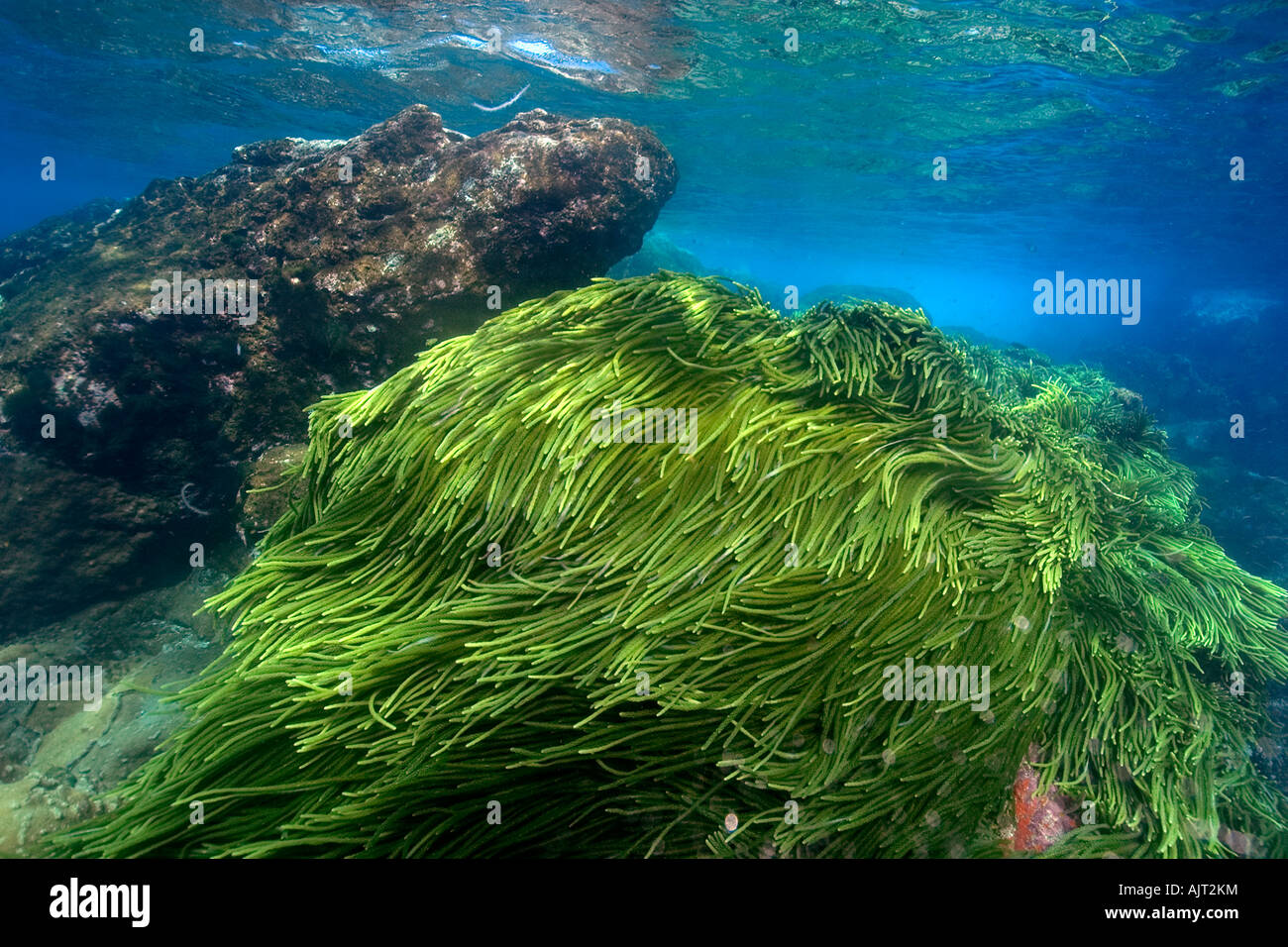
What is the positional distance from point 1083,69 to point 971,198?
1611cm

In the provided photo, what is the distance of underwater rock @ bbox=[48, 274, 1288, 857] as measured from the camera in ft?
7.19

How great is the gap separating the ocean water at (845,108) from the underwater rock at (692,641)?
1.88 metres

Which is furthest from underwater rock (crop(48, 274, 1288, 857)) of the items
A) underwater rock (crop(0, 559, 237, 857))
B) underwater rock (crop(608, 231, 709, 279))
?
underwater rock (crop(608, 231, 709, 279))

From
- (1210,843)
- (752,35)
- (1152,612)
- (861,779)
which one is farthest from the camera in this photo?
(752,35)

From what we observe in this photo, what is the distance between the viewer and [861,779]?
7.09 feet

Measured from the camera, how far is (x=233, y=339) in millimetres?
5035

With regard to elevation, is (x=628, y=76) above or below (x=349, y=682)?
above

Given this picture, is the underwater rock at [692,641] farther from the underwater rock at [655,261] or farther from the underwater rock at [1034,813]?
the underwater rock at [655,261]

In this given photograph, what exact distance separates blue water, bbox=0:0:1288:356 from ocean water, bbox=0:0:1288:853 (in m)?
0.11

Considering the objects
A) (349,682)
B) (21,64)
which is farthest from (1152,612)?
(21,64)

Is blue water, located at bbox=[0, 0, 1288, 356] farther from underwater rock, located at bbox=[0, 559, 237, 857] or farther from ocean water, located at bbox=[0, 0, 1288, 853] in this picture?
underwater rock, located at bbox=[0, 559, 237, 857]

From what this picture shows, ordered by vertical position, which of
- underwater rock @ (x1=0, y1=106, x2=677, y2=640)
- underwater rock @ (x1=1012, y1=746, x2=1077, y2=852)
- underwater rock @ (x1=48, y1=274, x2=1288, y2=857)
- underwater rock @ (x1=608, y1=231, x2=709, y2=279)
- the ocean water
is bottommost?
underwater rock @ (x1=1012, y1=746, x2=1077, y2=852)

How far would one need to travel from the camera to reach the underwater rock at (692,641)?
2.19 meters

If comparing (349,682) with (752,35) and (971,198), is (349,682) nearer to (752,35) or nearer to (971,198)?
(752,35)
